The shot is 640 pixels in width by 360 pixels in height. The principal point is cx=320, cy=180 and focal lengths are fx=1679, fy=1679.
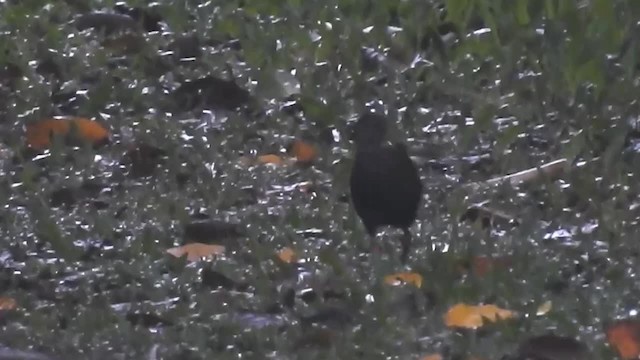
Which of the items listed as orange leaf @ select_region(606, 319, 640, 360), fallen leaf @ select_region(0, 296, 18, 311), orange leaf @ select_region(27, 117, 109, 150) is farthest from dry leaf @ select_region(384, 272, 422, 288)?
orange leaf @ select_region(27, 117, 109, 150)

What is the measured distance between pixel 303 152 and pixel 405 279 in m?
0.79

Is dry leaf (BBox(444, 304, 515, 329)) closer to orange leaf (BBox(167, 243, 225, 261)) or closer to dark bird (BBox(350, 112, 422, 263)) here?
dark bird (BBox(350, 112, 422, 263))

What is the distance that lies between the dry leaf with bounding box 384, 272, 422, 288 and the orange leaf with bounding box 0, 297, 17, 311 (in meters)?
0.61

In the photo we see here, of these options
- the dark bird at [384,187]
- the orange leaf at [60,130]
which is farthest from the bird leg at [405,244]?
the orange leaf at [60,130]

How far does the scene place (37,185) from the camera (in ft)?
10.9

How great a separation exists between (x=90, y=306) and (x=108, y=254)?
0.23 metres

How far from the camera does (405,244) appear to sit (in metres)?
2.88

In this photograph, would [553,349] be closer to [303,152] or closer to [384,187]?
[384,187]

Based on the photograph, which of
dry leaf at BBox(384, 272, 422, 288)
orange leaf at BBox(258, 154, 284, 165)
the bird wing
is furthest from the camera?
orange leaf at BBox(258, 154, 284, 165)

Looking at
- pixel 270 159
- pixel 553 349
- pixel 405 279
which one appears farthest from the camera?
pixel 270 159

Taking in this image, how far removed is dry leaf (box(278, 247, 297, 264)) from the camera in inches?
113

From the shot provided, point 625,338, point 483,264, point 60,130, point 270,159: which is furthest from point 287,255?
point 60,130

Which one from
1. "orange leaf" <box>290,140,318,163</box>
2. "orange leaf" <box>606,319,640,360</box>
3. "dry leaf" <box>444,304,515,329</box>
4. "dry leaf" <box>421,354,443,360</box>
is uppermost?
"orange leaf" <box>290,140,318,163</box>

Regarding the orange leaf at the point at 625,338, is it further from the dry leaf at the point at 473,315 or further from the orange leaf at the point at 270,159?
the orange leaf at the point at 270,159
